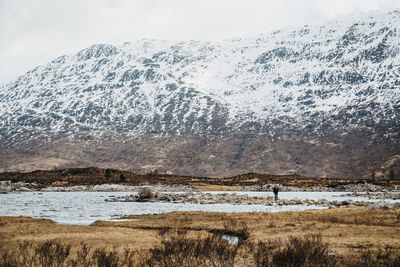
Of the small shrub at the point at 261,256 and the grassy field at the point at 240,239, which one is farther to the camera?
the grassy field at the point at 240,239

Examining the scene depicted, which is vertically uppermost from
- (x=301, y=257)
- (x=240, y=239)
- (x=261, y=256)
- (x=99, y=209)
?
(x=301, y=257)

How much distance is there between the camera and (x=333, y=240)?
18562 millimetres

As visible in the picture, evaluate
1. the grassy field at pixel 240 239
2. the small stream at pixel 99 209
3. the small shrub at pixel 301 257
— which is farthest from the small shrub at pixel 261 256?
the small stream at pixel 99 209

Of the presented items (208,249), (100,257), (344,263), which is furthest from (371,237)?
(100,257)

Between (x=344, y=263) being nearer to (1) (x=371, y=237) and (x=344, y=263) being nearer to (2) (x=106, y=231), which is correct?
(1) (x=371, y=237)

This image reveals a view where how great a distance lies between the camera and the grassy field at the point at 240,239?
13.4 m

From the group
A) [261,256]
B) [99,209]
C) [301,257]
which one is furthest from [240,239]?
[99,209]

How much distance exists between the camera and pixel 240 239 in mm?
19859

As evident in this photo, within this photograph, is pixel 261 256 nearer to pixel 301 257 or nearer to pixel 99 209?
pixel 301 257

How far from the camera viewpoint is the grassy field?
13.4 meters

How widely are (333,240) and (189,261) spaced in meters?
8.78

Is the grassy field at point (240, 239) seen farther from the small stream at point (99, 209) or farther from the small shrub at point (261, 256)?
the small stream at point (99, 209)

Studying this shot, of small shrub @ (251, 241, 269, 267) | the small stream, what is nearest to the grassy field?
small shrub @ (251, 241, 269, 267)

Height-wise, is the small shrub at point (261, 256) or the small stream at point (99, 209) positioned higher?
the small shrub at point (261, 256)
